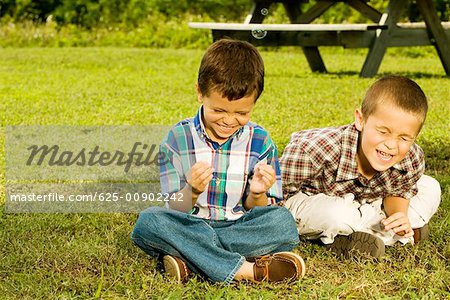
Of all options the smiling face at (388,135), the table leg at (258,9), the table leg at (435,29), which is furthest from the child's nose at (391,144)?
the table leg at (258,9)

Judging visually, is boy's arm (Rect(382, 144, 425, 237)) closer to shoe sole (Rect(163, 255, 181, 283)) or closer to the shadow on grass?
shoe sole (Rect(163, 255, 181, 283))

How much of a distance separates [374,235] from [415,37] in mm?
6845

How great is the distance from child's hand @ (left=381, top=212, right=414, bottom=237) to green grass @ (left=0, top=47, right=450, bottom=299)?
3.5 inches

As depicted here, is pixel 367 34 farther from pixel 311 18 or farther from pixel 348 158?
pixel 348 158

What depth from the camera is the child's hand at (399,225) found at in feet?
9.59

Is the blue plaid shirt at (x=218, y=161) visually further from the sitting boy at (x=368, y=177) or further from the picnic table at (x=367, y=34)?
the picnic table at (x=367, y=34)

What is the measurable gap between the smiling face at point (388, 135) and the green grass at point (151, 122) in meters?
0.35

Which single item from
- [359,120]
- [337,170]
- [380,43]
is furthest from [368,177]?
[380,43]

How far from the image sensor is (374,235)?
9.57ft

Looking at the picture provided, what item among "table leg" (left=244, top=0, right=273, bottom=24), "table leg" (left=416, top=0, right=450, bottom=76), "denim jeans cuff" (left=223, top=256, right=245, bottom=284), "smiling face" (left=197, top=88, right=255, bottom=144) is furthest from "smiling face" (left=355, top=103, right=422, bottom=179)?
"table leg" (left=244, top=0, right=273, bottom=24)

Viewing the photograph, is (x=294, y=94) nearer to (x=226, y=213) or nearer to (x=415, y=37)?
(x=415, y=37)

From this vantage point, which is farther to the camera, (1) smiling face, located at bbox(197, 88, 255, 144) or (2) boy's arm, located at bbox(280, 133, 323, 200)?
(2) boy's arm, located at bbox(280, 133, 323, 200)

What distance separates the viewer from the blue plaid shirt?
2.83m

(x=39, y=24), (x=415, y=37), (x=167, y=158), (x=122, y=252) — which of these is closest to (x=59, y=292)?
(x=122, y=252)
